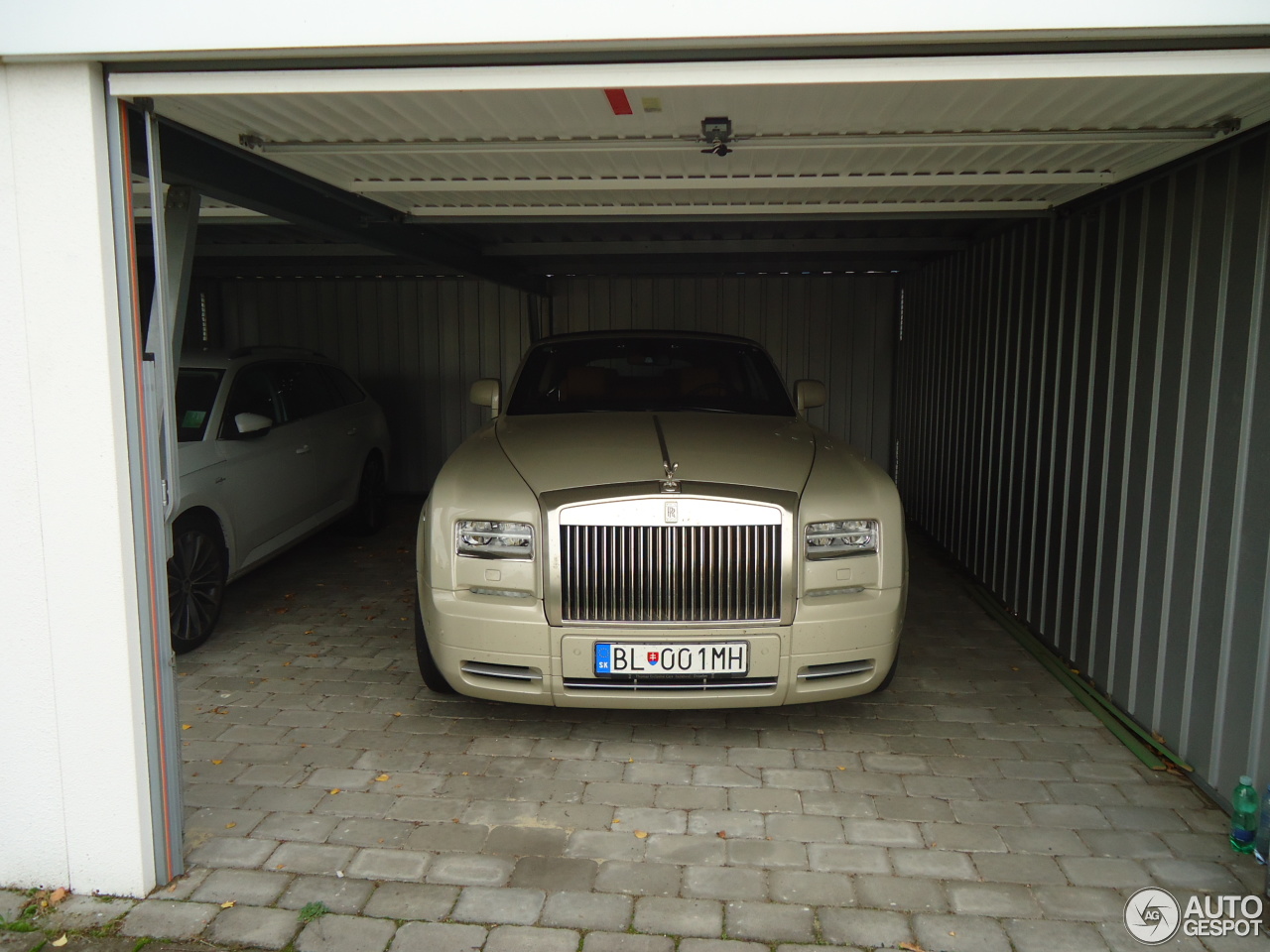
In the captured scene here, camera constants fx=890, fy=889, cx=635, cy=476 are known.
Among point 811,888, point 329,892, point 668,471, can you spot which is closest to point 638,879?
point 811,888

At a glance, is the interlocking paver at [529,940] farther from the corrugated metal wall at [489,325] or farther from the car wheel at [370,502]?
the corrugated metal wall at [489,325]

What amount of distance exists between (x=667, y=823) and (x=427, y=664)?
5.13ft

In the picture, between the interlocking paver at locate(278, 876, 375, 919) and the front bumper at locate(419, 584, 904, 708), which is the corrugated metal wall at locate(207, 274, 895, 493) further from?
the interlocking paver at locate(278, 876, 375, 919)

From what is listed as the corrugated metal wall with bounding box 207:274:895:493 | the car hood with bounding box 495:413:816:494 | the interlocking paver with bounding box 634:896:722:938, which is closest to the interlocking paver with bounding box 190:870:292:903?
the interlocking paver with bounding box 634:896:722:938

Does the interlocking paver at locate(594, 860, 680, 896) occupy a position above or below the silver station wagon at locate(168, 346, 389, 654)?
below

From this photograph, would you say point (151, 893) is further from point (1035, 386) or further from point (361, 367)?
point (361, 367)

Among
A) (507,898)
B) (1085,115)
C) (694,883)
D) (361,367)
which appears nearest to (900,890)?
(694,883)

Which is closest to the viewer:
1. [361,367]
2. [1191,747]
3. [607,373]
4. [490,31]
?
[490,31]

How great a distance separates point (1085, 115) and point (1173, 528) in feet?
5.80

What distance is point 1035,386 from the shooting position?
5.57 meters

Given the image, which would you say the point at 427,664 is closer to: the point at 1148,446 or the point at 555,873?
the point at 555,873

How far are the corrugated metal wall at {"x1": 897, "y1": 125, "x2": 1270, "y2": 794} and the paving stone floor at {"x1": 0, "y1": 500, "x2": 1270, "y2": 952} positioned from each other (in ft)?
1.35

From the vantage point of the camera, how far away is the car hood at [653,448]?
3.88 metres

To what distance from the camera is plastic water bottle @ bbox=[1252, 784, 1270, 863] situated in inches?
117
